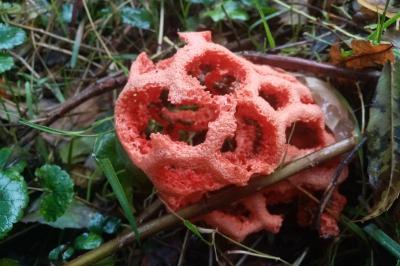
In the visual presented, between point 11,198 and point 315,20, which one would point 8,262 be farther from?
point 315,20

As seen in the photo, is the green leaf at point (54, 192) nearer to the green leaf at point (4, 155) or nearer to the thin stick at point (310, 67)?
the green leaf at point (4, 155)

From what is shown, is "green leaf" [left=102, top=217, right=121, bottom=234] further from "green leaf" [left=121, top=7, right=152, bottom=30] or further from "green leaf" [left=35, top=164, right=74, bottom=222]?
"green leaf" [left=121, top=7, right=152, bottom=30]

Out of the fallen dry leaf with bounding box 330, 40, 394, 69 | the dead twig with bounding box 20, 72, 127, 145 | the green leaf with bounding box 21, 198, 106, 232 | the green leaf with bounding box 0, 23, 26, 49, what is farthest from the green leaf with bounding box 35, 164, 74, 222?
the fallen dry leaf with bounding box 330, 40, 394, 69

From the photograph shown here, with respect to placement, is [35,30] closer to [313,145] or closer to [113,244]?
[113,244]

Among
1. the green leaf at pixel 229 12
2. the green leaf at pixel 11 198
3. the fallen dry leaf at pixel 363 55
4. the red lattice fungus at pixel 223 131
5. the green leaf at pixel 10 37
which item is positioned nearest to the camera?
the red lattice fungus at pixel 223 131

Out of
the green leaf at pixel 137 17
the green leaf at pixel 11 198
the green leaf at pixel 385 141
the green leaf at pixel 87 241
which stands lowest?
the green leaf at pixel 87 241

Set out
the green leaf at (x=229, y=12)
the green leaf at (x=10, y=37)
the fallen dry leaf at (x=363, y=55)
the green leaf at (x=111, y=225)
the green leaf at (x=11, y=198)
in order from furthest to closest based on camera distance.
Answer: the green leaf at (x=229, y=12), the green leaf at (x=10, y=37), the green leaf at (x=111, y=225), the fallen dry leaf at (x=363, y=55), the green leaf at (x=11, y=198)

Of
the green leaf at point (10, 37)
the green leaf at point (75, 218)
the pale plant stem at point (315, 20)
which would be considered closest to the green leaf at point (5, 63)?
the green leaf at point (10, 37)

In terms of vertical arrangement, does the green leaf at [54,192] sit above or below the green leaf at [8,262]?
above
